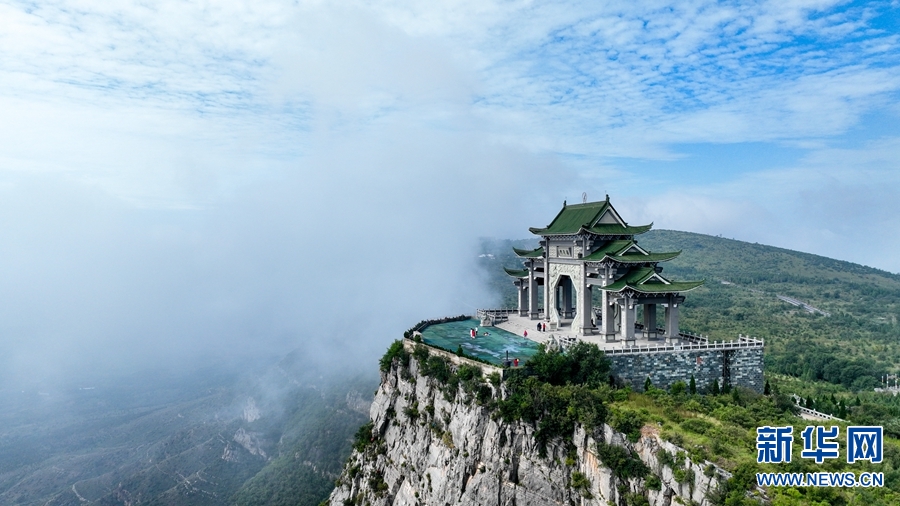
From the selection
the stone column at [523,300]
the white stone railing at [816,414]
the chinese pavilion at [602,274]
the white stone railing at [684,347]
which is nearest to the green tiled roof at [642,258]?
the chinese pavilion at [602,274]

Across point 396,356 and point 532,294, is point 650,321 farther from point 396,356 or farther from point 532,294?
point 396,356

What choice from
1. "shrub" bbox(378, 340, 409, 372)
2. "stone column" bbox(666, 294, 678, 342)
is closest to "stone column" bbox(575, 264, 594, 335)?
"stone column" bbox(666, 294, 678, 342)

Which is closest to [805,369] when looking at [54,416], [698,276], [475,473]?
[475,473]

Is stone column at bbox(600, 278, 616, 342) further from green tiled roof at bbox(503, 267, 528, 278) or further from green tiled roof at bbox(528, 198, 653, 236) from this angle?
green tiled roof at bbox(503, 267, 528, 278)

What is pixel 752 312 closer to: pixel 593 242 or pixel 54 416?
pixel 593 242

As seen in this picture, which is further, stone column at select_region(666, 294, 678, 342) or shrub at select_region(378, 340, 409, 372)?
shrub at select_region(378, 340, 409, 372)

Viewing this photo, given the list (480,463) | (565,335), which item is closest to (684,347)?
(565,335)
